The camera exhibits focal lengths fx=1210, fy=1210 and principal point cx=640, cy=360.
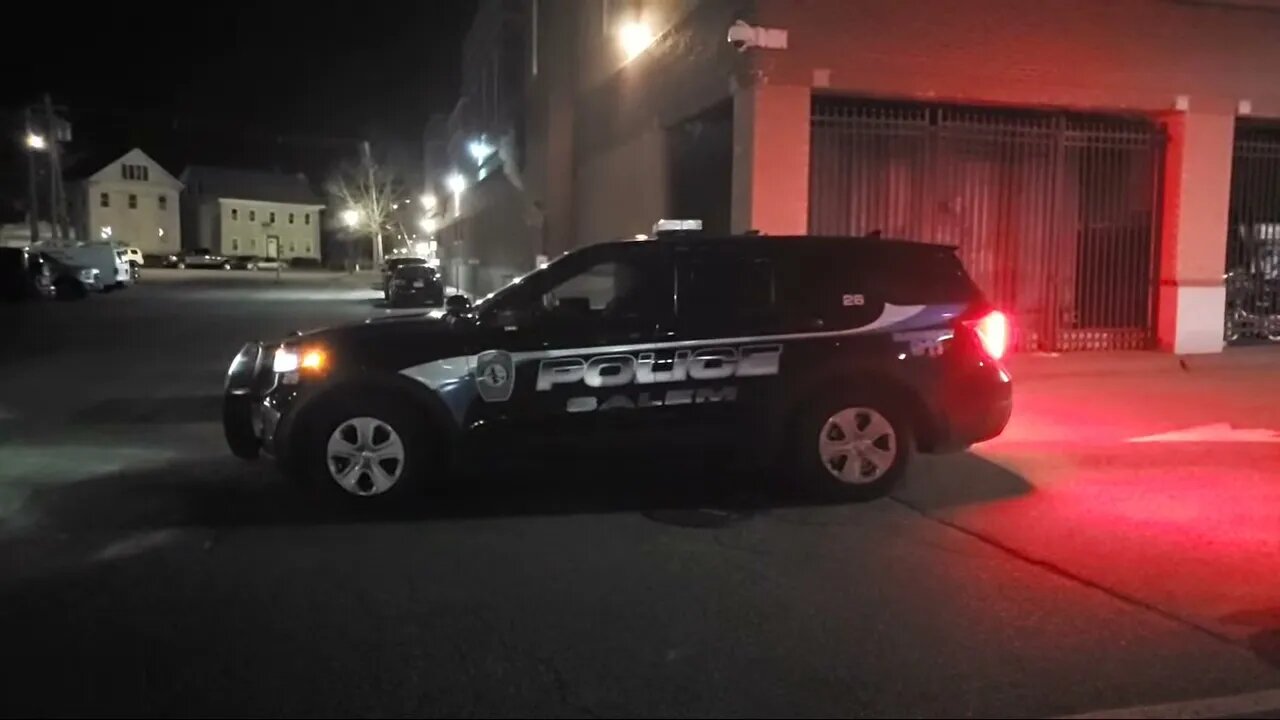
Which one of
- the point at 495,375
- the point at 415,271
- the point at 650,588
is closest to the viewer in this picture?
the point at 650,588

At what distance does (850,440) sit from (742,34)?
7.13m

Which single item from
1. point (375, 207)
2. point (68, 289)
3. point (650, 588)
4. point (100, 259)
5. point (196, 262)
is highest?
point (375, 207)

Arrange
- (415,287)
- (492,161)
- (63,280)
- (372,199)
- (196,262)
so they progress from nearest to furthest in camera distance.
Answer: (415,287) → (63,280) → (492,161) → (372,199) → (196,262)

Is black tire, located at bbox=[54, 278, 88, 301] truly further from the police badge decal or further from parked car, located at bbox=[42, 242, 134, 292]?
Answer: the police badge decal

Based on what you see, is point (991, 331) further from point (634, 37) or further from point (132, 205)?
point (132, 205)

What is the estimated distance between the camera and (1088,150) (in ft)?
52.2

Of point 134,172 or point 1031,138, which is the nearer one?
point 1031,138

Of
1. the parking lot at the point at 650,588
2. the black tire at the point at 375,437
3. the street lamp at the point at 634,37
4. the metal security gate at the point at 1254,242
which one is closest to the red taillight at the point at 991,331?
the parking lot at the point at 650,588

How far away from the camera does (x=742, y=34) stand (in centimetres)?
1389

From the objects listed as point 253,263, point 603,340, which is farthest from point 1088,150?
point 253,263

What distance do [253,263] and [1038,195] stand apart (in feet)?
235

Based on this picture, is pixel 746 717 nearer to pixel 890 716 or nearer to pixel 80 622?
pixel 890 716

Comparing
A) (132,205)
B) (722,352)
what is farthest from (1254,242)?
(132,205)

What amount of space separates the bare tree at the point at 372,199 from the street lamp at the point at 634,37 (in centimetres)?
5625
